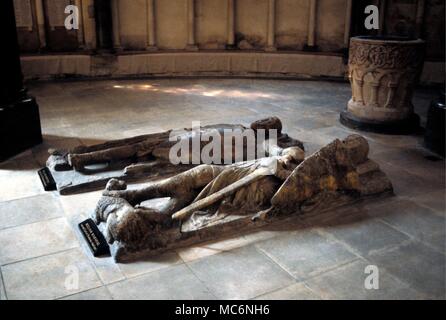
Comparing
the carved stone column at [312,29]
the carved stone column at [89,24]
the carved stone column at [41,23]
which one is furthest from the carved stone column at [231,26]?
the carved stone column at [41,23]

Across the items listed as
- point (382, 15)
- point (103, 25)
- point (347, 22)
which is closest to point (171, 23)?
point (103, 25)

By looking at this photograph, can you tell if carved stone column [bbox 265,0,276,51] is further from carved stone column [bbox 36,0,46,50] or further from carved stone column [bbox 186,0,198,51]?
carved stone column [bbox 36,0,46,50]

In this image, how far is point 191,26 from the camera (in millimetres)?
11594

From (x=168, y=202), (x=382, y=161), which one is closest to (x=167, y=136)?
(x=168, y=202)

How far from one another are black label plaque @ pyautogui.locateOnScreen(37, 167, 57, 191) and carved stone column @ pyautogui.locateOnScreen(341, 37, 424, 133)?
173 inches

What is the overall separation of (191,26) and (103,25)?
212 cm

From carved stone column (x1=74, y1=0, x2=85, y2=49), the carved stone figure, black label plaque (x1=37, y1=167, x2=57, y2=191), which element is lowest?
black label plaque (x1=37, y1=167, x2=57, y2=191)

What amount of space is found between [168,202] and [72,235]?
814 mm

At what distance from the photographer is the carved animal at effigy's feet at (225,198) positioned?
351 centimetres

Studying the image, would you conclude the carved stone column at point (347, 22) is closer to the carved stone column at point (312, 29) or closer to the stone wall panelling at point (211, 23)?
the carved stone column at point (312, 29)

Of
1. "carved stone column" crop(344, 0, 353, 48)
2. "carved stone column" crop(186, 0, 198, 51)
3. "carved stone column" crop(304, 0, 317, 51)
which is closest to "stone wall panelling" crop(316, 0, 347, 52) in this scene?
"carved stone column" crop(304, 0, 317, 51)

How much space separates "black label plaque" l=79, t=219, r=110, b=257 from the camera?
346cm

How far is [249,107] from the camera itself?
8227mm
